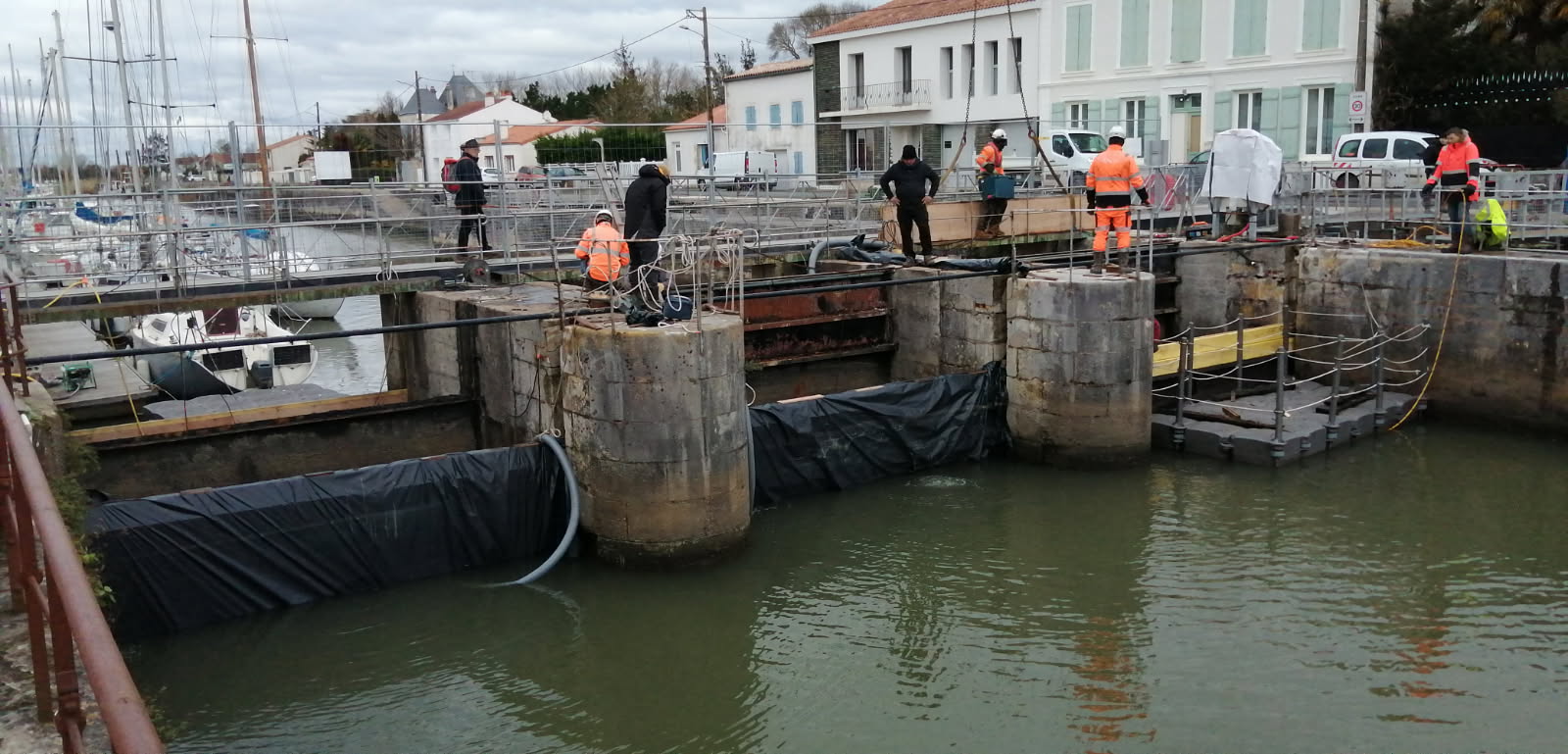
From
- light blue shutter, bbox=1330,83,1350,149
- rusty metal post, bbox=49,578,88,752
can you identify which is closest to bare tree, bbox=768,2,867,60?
light blue shutter, bbox=1330,83,1350,149

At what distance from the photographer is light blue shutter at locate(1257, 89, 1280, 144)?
108 ft

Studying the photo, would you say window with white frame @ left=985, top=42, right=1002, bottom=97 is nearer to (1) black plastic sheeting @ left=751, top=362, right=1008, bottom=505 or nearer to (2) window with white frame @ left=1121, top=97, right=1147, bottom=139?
(2) window with white frame @ left=1121, top=97, right=1147, bottom=139

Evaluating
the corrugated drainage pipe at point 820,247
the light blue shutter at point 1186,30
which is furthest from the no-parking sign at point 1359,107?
the corrugated drainage pipe at point 820,247

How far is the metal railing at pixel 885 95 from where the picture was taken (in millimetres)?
43031

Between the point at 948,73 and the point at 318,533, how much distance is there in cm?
3508

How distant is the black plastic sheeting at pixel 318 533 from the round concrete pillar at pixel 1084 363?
5.97 meters

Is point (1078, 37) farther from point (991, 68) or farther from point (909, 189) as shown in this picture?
point (909, 189)

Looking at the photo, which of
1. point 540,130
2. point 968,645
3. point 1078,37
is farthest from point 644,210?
point 540,130

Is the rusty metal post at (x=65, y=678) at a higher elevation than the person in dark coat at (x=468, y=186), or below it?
below

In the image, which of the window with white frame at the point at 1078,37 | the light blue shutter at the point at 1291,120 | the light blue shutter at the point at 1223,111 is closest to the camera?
the light blue shutter at the point at 1291,120

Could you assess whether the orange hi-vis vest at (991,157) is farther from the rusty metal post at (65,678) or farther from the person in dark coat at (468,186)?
the rusty metal post at (65,678)

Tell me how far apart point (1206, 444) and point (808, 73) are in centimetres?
3604

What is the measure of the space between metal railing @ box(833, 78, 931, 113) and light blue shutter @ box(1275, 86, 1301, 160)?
42.9ft

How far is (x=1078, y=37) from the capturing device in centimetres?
3759
